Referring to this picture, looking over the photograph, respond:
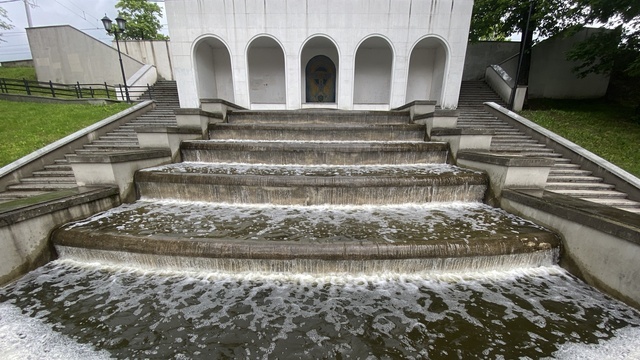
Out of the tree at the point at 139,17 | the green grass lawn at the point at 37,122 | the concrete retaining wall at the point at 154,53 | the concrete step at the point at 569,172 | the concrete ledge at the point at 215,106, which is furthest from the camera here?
the tree at the point at 139,17

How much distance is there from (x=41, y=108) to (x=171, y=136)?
10694mm

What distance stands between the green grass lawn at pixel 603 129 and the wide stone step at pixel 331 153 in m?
5.62

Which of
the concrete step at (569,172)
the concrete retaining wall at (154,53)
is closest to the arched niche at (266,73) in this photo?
the concrete retaining wall at (154,53)

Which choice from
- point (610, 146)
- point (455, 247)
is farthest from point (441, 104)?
point (455, 247)

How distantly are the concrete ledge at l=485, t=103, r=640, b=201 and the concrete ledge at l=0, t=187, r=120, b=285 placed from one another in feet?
40.8

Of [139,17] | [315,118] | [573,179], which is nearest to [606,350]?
[573,179]

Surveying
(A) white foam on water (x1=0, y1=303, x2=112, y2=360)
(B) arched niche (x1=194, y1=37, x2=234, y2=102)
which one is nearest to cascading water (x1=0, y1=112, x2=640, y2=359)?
(A) white foam on water (x1=0, y1=303, x2=112, y2=360)

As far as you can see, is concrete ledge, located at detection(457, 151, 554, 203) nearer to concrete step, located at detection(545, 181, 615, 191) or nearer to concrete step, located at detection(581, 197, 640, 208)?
concrete step, located at detection(545, 181, 615, 191)

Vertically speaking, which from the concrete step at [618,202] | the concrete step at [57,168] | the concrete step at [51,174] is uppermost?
the concrete step at [57,168]

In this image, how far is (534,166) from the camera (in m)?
5.17

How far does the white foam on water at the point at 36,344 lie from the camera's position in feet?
7.79

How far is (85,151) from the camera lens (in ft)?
28.0

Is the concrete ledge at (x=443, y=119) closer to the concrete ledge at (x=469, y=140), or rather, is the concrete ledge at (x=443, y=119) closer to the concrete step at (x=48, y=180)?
the concrete ledge at (x=469, y=140)

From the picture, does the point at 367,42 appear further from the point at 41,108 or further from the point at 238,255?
the point at 41,108
